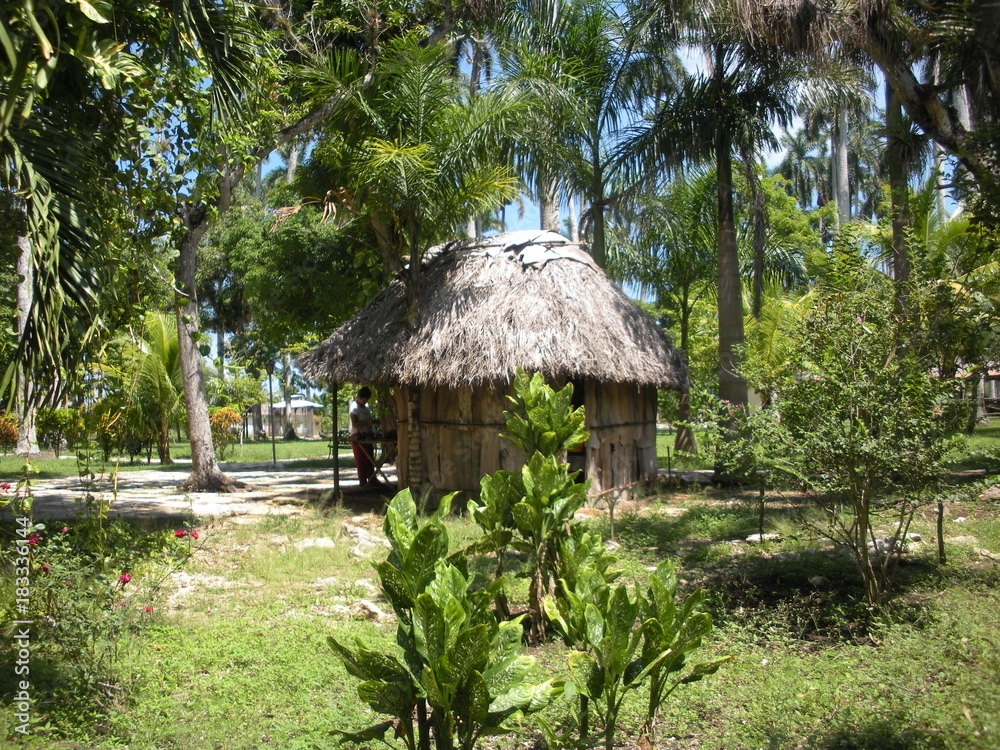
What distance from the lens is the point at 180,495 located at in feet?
37.4

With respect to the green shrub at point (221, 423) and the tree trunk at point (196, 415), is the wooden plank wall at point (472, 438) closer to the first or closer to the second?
the tree trunk at point (196, 415)

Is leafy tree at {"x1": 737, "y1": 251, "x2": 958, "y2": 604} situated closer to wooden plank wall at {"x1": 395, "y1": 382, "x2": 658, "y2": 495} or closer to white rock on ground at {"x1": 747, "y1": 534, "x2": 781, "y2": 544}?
white rock on ground at {"x1": 747, "y1": 534, "x2": 781, "y2": 544}

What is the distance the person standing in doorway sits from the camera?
11633 mm

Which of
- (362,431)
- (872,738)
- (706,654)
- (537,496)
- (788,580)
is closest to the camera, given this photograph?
(872,738)

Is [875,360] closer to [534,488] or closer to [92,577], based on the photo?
[534,488]

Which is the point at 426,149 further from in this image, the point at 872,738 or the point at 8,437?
the point at 8,437

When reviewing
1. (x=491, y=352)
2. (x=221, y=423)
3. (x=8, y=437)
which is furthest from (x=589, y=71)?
(x=8, y=437)

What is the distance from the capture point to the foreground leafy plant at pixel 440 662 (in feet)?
8.64

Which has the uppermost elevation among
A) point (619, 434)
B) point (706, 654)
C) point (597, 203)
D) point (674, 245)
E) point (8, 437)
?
point (597, 203)

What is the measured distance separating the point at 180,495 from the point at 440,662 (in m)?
9.90

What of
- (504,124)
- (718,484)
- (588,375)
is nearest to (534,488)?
(588,375)

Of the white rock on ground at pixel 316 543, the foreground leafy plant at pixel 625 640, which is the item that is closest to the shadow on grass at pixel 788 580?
the foreground leafy plant at pixel 625 640

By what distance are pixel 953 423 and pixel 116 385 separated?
17.6 ft

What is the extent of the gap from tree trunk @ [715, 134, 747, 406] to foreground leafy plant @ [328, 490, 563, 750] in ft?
30.5
